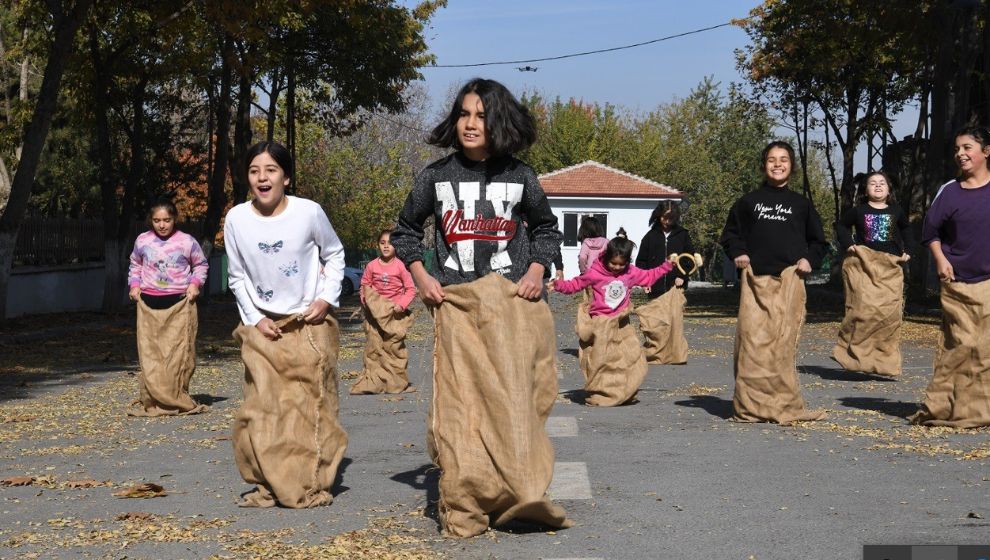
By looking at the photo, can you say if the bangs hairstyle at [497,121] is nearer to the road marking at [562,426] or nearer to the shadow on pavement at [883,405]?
the road marking at [562,426]

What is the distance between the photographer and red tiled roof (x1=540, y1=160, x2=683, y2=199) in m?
69.0

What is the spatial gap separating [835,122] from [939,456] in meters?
40.1

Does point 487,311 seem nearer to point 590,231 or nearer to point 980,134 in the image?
point 980,134

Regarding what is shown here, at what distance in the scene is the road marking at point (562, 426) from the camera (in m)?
10.2

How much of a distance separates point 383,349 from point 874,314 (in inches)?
199

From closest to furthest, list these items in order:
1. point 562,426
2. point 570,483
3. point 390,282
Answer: point 570,483 < point 562,426 < point 390,282

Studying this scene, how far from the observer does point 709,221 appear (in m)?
90.1

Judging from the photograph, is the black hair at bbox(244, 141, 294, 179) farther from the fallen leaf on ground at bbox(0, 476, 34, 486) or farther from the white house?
the white house

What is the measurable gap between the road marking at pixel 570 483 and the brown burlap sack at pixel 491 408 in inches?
32.5

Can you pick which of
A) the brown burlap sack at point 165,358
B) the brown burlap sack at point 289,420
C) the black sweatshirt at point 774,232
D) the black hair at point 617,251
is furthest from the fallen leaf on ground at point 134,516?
the black hair at point 617,251

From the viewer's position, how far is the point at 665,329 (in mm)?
16812

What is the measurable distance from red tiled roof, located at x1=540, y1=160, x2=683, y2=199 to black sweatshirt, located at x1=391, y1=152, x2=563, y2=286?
6126 centimetres

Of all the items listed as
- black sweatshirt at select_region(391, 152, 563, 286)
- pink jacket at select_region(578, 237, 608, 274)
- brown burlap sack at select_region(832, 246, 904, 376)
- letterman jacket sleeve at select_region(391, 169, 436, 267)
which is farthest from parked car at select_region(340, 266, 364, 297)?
black sweatshirt at select_region(391, 152, 563, 286)

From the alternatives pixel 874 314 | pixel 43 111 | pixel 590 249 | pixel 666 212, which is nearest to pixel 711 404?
pixel 874 314
